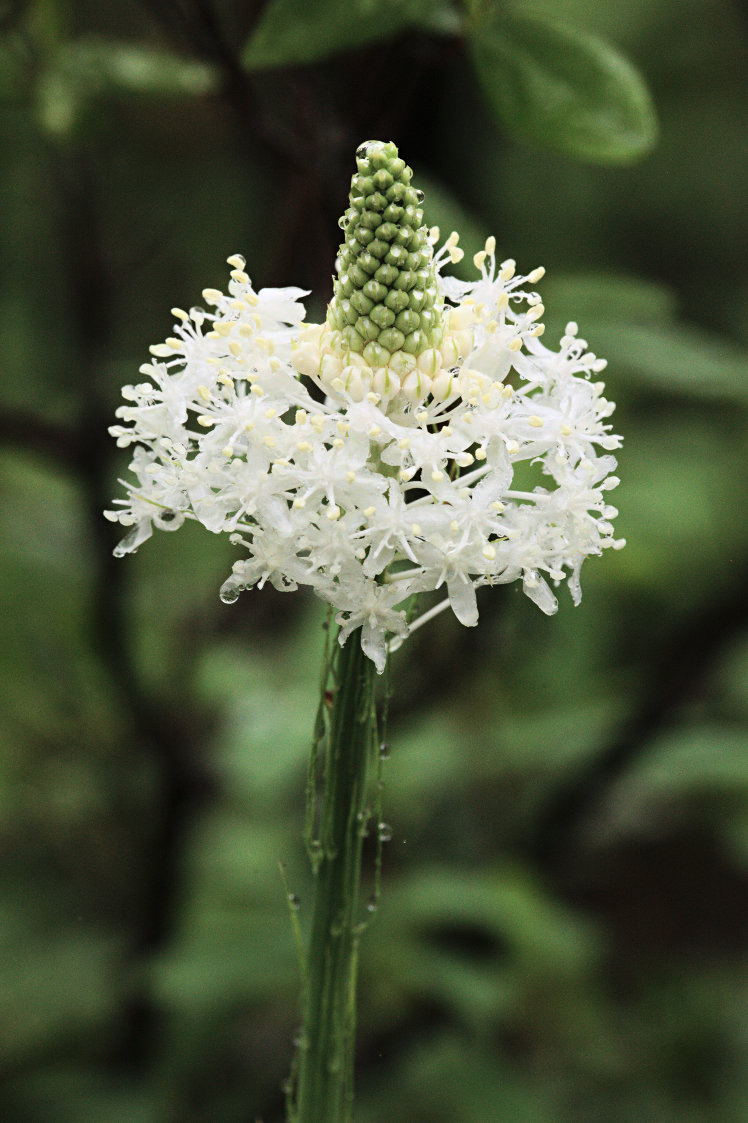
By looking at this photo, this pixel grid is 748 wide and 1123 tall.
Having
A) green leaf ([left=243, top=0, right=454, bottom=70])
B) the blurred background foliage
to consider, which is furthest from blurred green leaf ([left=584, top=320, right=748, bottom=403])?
green leaf ([left=243, top=0, right=454, bottom=70])

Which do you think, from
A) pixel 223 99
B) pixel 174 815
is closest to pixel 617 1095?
pixel 174 815

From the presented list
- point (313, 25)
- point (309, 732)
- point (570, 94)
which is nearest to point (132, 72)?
point (313, 25)

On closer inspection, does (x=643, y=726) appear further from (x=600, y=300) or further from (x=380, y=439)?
(x=380, y=439)

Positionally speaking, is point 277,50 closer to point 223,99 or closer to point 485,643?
point 223,99

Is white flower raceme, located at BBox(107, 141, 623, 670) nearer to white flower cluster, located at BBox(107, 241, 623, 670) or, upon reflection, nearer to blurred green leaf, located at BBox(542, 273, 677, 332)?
white flower cluster, located at BBox(107, 241, 623, 670)

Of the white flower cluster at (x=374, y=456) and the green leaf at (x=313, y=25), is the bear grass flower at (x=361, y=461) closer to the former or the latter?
the white flower cluster at (x=374, y=456)

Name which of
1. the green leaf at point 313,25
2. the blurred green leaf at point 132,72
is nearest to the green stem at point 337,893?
the green leaf at point 313,25
